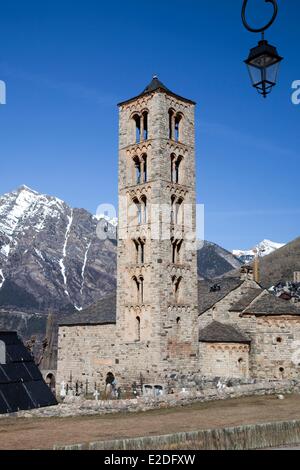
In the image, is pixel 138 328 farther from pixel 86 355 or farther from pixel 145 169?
pixel 145 169

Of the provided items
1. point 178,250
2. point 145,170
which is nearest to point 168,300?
point 178,250

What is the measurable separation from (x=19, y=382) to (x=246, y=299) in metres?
34.6

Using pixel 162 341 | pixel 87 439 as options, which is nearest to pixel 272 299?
pixel 162 341

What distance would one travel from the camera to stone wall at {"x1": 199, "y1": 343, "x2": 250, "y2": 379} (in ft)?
127

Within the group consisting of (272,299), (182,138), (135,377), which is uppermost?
(182,138)

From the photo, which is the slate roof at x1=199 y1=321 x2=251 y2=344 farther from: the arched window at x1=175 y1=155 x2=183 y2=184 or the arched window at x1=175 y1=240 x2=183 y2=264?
the arched window at x1=175 y1=155 x2=183 y2=184

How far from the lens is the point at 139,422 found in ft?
66.2

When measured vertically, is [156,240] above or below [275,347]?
above

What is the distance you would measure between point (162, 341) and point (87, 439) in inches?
891

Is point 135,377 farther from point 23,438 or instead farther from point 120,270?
point 23,438

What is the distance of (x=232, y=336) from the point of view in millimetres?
39406

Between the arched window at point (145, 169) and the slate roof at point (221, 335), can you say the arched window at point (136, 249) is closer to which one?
the arched window at point (145, 169)

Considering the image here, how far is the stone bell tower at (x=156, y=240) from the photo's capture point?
38281 mm
